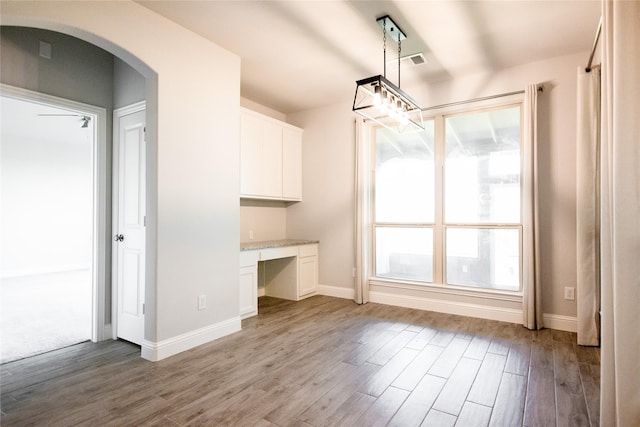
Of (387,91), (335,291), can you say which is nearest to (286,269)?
(335,291)

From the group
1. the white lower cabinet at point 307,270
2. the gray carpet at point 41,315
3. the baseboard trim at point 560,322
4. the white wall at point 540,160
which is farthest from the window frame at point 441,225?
the gray carpet at point 41,315

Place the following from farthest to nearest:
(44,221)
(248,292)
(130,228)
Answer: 1. (44,221)
2. (248,292)
3. (130,228)

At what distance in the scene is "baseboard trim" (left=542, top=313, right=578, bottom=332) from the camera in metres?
3.42

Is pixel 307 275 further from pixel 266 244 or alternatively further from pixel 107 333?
pixel 107 333

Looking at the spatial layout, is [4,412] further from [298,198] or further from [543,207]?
[543,207]

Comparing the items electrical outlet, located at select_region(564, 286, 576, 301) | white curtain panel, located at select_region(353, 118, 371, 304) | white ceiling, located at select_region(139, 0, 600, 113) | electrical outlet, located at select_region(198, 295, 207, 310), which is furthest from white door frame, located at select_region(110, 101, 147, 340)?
electrical outlet, located at select_region(564, 286, 576, 301)

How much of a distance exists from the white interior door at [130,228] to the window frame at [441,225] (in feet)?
9.57

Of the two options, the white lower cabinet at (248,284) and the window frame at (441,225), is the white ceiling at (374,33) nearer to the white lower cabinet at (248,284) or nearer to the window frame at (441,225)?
the window frame at (441,225)

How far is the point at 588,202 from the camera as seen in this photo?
3117 mm

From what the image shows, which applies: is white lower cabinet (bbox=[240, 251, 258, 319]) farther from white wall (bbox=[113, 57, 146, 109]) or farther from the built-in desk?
white wall (bbox=[113, 57, 146, 109])

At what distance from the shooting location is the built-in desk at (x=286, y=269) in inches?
165

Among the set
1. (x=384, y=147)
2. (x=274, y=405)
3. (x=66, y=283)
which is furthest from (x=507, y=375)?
(x=66, y=283)

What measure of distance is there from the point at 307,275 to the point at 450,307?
201 centimetres

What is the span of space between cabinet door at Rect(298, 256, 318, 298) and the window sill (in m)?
0.90
